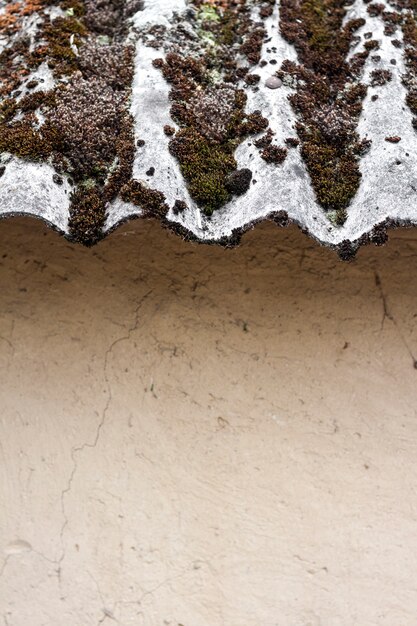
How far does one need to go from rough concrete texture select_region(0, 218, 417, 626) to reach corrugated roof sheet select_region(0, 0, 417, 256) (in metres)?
0.41

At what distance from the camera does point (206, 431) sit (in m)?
2.06

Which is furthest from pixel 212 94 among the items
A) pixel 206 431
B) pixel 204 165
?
pixel 206 431

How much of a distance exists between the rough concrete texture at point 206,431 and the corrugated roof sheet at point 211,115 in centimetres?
41

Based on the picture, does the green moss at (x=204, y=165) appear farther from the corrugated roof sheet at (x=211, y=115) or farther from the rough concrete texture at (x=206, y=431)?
the rough concrete texture at (x=206, y=431)

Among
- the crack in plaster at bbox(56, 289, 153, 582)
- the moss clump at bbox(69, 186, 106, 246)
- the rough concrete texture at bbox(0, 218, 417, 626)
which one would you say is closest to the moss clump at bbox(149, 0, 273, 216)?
the moss clump at bbox(69, 186, 106, 246)

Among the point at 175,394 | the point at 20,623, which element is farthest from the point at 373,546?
the point at 20,623

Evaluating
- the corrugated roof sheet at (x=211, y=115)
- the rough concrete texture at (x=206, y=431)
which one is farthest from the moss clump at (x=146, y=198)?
the rough concrete texture at (x=206, y=431)

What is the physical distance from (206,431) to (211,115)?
0.98 m

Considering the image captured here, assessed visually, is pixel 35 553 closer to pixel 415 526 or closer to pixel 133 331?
pixel 133 331

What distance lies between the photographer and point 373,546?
195 cm

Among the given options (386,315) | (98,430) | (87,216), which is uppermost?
(87,216)

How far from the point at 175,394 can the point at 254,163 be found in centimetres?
81

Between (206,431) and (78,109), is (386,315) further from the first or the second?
(78,109)

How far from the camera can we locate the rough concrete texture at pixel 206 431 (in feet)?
6.46
